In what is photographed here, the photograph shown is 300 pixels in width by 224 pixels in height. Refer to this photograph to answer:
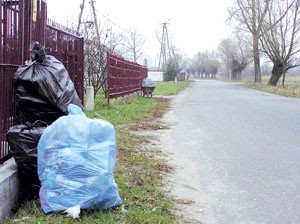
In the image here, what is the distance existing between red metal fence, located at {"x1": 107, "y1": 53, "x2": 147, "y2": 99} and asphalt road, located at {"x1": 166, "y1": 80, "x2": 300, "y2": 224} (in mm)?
3693

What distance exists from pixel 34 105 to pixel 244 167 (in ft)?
10.6

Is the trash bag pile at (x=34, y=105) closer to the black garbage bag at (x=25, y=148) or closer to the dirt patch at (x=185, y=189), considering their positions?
the black garbage bag at (x=25, y=148)

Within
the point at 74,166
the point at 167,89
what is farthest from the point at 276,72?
the point at 74,166

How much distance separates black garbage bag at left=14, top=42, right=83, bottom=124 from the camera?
3879mm

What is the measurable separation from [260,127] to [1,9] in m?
7.41

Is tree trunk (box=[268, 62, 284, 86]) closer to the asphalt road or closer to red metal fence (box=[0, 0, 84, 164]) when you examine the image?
the asphalt road

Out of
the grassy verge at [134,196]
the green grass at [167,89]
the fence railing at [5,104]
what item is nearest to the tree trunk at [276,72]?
the green grass at [167,89]

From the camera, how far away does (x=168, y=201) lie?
4.06 meters

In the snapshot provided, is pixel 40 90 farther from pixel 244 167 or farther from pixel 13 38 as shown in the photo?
pixel 244 167

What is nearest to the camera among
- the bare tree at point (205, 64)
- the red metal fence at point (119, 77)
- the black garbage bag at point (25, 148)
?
the black garbage bag at point (25, 148)

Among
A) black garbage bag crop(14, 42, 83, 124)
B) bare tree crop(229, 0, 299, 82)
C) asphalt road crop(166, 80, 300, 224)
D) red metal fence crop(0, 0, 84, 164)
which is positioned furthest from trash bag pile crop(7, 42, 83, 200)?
bare tree crop(229, 0, 299, 82)

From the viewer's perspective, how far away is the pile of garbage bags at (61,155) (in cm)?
330

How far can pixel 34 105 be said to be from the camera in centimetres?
396

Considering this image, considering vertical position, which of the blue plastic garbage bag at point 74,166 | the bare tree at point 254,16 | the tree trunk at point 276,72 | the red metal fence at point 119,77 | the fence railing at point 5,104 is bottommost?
the blue plastic garbage bag at point 74,166
